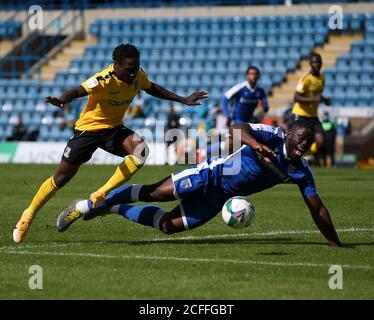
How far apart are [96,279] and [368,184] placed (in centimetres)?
1173

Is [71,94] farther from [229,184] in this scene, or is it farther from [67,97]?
[229,184]

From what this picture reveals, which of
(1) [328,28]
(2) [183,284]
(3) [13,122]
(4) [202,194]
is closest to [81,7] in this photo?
(3) [13,122]

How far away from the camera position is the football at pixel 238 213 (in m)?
9.28

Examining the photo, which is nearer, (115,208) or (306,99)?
(115,208)

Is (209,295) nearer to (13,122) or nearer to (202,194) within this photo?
(202,194)

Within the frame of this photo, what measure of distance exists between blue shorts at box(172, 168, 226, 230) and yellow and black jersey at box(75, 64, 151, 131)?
3.70 feet

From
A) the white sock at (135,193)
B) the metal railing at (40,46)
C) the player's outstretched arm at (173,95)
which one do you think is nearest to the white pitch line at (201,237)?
the white sock at (135,193)

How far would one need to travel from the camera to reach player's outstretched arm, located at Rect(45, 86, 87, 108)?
378 inches

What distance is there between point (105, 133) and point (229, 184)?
5.41 ft

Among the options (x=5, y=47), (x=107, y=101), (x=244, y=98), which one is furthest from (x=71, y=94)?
(x=5, y=47)

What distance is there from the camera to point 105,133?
1038 centimetres

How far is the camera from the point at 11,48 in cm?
3647
